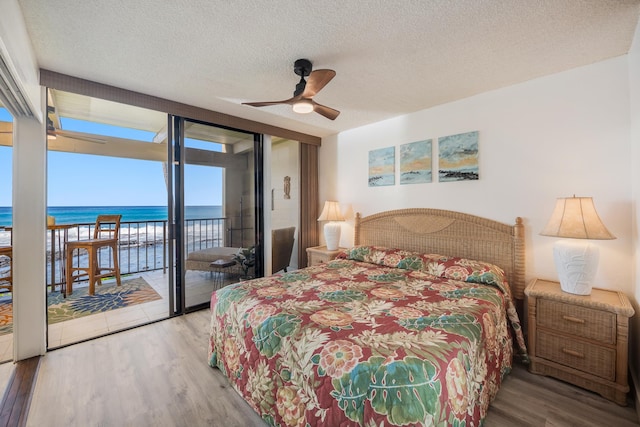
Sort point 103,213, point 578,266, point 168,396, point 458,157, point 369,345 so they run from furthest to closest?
point 103,213 < point 458,157 < point 578,266 < point 168,396 < point 369,345

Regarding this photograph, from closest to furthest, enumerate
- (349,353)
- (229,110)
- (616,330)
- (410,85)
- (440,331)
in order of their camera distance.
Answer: (349,353), (440,331), (616,330), (410,85), (229,110)

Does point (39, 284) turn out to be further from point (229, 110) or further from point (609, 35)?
point (609, 35)

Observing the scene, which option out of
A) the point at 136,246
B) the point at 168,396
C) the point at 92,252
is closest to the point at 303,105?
the point at 168,396

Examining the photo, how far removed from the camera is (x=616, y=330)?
1768mm

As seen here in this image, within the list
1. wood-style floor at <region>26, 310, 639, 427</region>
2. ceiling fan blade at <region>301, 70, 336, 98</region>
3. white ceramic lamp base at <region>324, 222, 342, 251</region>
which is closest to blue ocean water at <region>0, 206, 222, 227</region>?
white ceramic lamp base at <region>324, 222, 342, 251</region>

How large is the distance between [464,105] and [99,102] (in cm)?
442

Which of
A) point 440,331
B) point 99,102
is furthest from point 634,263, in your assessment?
point 99,102

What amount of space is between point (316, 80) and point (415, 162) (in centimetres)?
185

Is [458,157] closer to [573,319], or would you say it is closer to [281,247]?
[573,319]

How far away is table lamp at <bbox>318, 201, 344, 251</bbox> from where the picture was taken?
392 cm

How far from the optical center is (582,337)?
1891mm

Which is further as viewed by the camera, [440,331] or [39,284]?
[39,284]

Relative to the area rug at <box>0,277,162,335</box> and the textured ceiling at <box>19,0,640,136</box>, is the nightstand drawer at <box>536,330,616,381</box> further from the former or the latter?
the area rug at <box>0,277,162,335</box>

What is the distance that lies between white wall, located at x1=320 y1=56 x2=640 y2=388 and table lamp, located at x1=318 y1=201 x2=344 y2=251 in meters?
1.10
